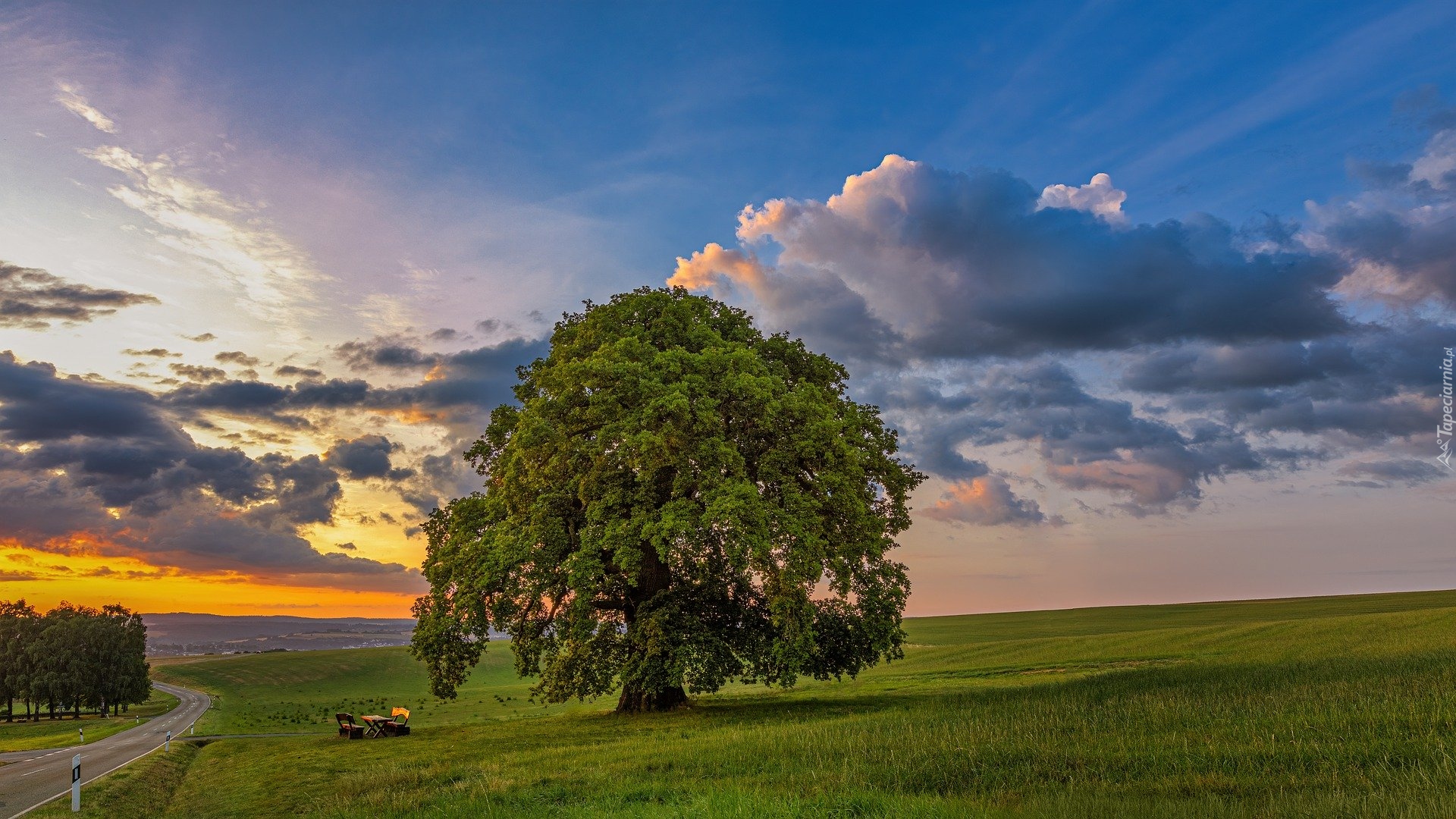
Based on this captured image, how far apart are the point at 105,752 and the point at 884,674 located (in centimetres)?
4446

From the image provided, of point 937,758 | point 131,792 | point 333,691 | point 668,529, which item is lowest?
point 333,691

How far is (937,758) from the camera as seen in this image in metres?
15.4

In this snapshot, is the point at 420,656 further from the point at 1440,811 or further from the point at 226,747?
the point at 1440,811

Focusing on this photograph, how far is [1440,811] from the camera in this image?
9.88m

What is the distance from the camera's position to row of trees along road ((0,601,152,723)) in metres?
90.3

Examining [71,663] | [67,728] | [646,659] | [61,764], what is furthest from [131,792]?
[71,663]

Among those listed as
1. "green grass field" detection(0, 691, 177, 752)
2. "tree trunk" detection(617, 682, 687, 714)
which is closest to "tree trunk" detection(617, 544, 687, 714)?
"tree trunk" detection(617, 682, 687, 714)

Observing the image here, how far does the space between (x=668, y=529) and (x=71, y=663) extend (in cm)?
9920

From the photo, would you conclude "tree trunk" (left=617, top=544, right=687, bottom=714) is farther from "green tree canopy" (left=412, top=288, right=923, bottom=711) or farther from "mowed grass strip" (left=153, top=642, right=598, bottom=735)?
"mowed grass strip" (left=153, top=642, right=598, bottom=735)

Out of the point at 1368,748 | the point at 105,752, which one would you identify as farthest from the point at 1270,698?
the point at 105,752

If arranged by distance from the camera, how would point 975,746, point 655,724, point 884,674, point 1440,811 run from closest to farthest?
point 1440,811
point 975,746
point 655,724
point 884,674

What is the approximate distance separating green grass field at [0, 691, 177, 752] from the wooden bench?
2705 cm

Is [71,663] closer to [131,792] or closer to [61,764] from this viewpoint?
[61,764]

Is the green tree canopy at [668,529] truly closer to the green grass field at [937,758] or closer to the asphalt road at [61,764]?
the green grass field at [937,758]
